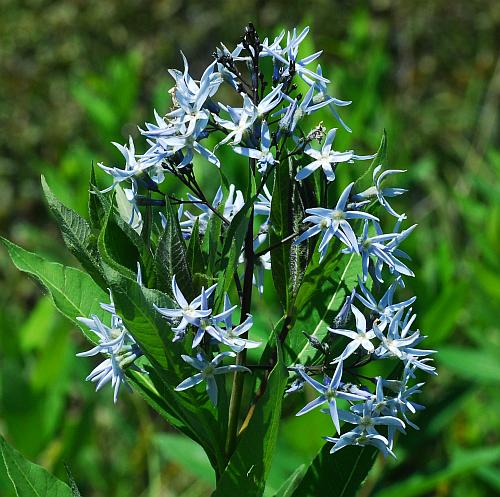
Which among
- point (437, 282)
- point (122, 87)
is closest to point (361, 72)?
point (122, 87)

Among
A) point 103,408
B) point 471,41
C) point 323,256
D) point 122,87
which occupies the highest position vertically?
point 471,41

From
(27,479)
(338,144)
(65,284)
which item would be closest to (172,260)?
(65,284)

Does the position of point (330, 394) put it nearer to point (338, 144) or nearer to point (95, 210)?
point (95, 210)

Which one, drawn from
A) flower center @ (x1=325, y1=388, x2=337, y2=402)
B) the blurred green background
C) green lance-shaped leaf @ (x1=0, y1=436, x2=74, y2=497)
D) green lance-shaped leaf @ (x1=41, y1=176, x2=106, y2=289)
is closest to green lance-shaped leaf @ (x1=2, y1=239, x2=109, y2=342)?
green lance-shaped leaf @ (x1=41, y1=176, x2=106, y2=289)

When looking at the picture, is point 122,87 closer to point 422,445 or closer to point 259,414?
point 422,445

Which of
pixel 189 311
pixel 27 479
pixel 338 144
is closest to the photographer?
pixel 189 311

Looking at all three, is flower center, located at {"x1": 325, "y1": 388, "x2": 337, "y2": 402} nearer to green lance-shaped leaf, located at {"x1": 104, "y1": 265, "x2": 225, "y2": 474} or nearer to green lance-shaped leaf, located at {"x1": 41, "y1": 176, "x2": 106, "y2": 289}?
green lance-shaped leaf, located at {"x1": 104, "y1": 265, "x2": 225, "y2": 474}
